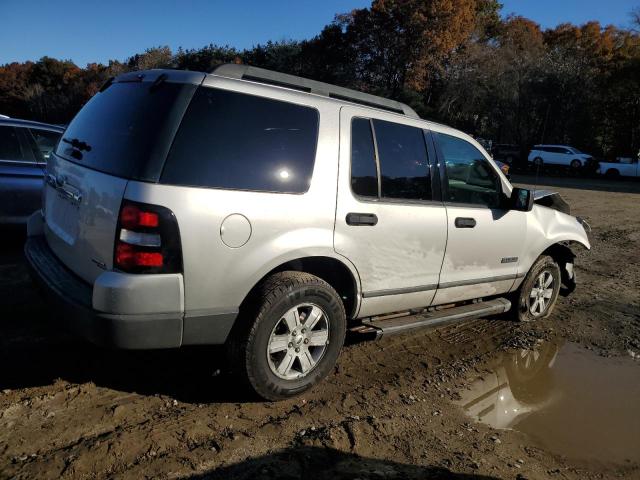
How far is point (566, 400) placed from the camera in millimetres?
3818

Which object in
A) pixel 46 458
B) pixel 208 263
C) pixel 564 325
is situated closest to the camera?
pixel 46 458

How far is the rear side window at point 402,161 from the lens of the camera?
3740mm

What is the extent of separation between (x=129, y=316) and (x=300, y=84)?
1.93 meters

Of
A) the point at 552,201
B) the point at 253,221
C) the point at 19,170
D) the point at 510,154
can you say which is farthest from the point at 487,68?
the point at 253,221

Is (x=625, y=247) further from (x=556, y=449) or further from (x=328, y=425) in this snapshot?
(x=328, y=425)

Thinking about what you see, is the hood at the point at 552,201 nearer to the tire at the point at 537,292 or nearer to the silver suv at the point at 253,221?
the tire at the point at 537,292

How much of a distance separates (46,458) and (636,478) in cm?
325

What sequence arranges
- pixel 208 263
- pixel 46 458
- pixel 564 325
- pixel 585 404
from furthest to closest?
pixel 564 325 < pixel 585 404 < pixel 208 263 < pixel 46 458

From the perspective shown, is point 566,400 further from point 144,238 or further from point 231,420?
point 144,238

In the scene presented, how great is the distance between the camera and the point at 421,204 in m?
3.90

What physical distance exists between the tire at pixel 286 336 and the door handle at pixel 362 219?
17.8 inches

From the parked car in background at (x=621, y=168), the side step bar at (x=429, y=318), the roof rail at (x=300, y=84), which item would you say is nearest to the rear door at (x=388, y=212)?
the side step bar at (x=429, y=318)

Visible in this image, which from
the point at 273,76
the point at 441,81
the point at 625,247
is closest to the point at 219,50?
the point at 441,81

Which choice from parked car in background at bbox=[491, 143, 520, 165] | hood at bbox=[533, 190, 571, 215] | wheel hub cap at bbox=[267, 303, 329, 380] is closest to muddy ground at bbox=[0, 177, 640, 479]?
wheel hub cap at bbox=[267, 303, 329, 380]
